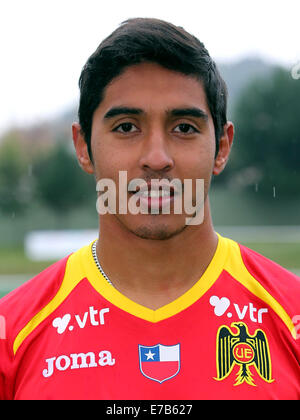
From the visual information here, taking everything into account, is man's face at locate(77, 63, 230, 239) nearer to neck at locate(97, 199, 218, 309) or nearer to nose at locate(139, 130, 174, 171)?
nose at locate(139, 130, 174, 171)

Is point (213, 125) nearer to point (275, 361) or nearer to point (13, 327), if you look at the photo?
point (275, 361)

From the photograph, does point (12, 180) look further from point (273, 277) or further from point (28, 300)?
point (273, 277)

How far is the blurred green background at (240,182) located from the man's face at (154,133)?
33.2 metres

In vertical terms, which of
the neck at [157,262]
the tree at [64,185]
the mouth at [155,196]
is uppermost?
the tree at [64,185]

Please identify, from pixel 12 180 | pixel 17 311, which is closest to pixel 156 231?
pixel 17 311

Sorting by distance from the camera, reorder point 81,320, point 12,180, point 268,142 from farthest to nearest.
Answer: point 268,142 → point 12,180 → point 81,320

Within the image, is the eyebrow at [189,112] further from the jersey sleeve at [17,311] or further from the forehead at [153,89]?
the jersey sleeve at [17,311]

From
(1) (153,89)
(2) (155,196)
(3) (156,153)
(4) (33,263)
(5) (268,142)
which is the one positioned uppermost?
(5) (268,142)

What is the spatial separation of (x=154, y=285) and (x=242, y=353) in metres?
0.48

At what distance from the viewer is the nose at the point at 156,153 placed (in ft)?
6.82

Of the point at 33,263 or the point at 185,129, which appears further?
the point at 33,263

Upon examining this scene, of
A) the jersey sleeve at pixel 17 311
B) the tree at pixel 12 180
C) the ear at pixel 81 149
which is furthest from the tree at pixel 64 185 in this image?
the jersey sleeve at pixel 17 311

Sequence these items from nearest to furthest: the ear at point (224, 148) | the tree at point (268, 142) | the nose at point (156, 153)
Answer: the nose at point (156, 153)
the ear at point (224, 148)
the tree at point (268, 142)
